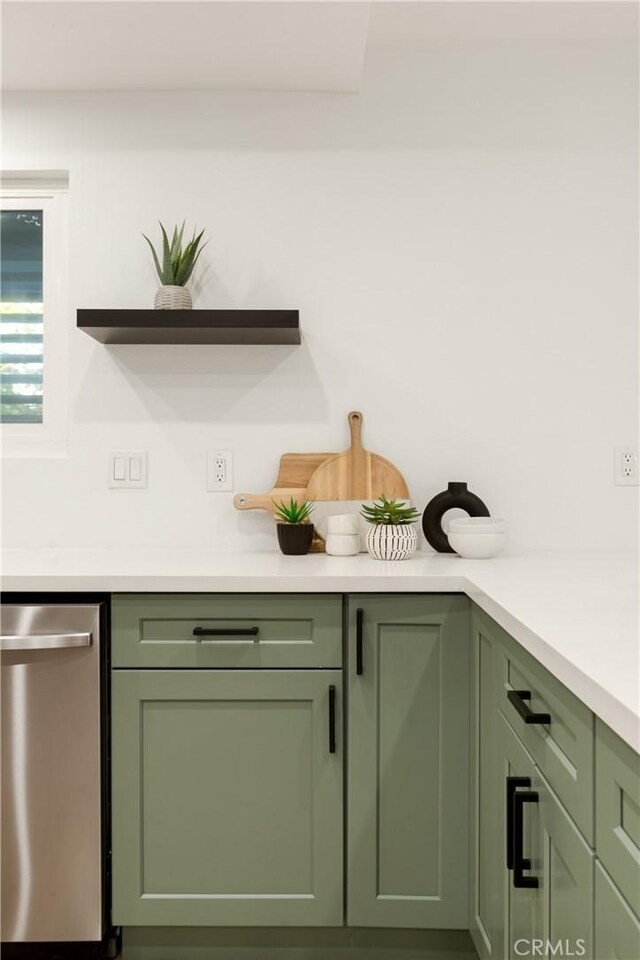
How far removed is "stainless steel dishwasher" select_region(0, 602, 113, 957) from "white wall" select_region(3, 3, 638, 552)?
0.68 meters

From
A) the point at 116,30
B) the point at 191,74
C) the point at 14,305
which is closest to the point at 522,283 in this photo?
the point at 191,74

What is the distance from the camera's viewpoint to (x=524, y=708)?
127cm

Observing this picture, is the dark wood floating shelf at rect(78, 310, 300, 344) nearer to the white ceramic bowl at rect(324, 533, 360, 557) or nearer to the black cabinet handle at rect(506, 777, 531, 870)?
the white ceramic bowl at rect(324, 533, 360, 557)

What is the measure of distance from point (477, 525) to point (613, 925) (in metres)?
1.25

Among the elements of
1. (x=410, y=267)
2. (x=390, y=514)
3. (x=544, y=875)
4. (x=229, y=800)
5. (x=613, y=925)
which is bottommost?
(x=229, y=800)

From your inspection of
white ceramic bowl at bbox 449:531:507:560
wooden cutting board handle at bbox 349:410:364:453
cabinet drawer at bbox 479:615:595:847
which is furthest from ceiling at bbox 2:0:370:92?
cabinet drawer at bbox 479:615:595:847

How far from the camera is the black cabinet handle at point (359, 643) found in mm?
1798

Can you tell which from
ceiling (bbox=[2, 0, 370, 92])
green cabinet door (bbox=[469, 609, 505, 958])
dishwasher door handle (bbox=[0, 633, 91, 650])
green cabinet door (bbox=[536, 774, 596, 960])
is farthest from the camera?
ceiling (bbox=[2, 0, 370, 92])

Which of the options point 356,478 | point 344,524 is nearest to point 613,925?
point 344,524

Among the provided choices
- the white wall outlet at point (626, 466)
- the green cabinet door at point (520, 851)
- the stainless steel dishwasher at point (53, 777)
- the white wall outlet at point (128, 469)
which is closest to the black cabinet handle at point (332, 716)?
the green cabinet door at point (520, 851)

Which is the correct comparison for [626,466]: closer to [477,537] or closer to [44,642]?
[477,537]

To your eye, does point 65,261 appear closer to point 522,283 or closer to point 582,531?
point 522,283

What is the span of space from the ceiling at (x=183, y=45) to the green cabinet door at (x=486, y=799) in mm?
1520

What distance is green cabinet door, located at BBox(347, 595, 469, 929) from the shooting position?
1803 mm
